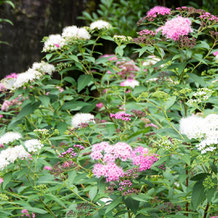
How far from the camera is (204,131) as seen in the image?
4.85 ft

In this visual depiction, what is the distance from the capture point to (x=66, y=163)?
181 cm

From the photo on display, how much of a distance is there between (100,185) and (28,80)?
1081 mm

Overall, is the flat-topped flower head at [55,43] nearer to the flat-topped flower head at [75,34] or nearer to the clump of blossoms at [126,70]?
the flat-topped flower head at [75,34]

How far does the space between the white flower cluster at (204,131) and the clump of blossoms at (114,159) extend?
227 mm

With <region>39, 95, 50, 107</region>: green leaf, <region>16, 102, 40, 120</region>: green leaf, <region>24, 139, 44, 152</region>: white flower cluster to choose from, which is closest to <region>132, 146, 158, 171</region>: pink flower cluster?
<region>24, 139, 44, 152</region>: white flower cluster

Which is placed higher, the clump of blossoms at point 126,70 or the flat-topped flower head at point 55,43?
the flat-topped flower head at point 55,43

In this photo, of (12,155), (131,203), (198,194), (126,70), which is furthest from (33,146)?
(126,70)

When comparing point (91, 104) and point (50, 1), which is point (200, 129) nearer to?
point (91, 104)

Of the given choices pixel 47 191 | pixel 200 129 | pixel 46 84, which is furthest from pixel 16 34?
pixel 200 129

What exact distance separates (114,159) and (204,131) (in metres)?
0.40

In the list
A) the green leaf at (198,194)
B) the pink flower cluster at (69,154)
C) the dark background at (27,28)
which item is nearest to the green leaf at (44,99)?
the pink flower cluster at (69,154)

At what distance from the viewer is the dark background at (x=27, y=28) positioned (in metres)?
5.18

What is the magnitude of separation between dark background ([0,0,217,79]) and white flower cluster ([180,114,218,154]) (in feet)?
13.2

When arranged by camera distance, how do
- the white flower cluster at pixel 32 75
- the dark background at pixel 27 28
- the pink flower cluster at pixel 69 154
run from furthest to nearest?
the dark background at pixel 27 28 < the white flower cluster at pixel 32 75 < the pink flower cluster at pixel 69 154
